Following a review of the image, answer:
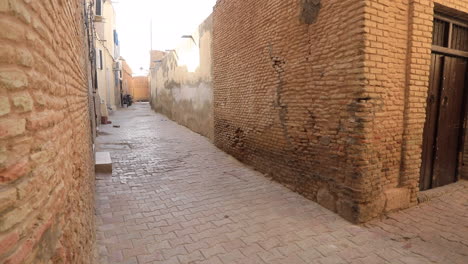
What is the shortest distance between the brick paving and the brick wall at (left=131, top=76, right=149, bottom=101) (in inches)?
1658

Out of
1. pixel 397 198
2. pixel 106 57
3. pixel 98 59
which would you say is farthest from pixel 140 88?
pixel 397 198

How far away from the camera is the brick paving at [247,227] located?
10.4ft

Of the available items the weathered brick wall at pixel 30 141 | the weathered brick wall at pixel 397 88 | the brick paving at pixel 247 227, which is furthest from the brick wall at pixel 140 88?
the weathered brick wall at pixel 30 141

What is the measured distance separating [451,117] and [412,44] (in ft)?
7.15

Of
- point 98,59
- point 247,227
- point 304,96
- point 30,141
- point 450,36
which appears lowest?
point 247,227

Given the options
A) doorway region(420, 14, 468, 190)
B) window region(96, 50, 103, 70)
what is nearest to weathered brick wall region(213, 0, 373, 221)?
doorway region(420, 14, 468, 190)

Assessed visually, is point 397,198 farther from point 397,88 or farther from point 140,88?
point 140,88

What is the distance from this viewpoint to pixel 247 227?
3.80 metres

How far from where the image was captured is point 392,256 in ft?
10.3

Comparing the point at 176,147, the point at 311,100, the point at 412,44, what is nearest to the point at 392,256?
the point at 311,100

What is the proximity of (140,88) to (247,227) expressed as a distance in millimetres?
45493

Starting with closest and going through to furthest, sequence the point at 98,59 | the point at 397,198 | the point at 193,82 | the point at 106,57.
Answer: the point at 397,198
the point at 193,82
the point at 98,59
the point at 106,57

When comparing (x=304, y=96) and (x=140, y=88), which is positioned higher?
(x=140, y=88)

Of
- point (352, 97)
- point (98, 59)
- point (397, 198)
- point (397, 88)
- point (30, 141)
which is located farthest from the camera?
point (98, 59)
